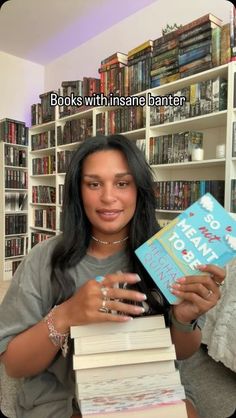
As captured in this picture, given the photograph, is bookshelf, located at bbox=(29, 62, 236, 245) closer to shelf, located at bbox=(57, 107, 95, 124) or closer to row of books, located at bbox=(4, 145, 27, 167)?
shelf, located at bbox=(57, 107, 95, 124)

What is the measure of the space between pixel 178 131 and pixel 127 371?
1.94 m

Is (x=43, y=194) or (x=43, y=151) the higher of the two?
(x=43, y=151)

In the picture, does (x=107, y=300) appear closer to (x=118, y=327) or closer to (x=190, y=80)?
(x=118, y=327)

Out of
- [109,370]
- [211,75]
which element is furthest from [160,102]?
[109,370]

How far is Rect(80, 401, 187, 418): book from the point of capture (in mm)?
507

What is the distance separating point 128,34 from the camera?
8.60 ft

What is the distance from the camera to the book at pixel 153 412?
20.0 inches

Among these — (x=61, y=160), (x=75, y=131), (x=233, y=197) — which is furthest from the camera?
(x=61, y=160)

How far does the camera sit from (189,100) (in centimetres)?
195

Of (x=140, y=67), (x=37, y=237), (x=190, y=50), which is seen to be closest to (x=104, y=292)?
(x=190, y=50)

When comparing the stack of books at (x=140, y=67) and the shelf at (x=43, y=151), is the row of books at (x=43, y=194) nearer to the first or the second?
the shelf at (x=43, y=151)

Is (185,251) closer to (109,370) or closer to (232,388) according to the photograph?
(109,370)

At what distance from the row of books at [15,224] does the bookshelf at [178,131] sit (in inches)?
20.7

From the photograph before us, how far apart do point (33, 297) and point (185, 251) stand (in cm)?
35
